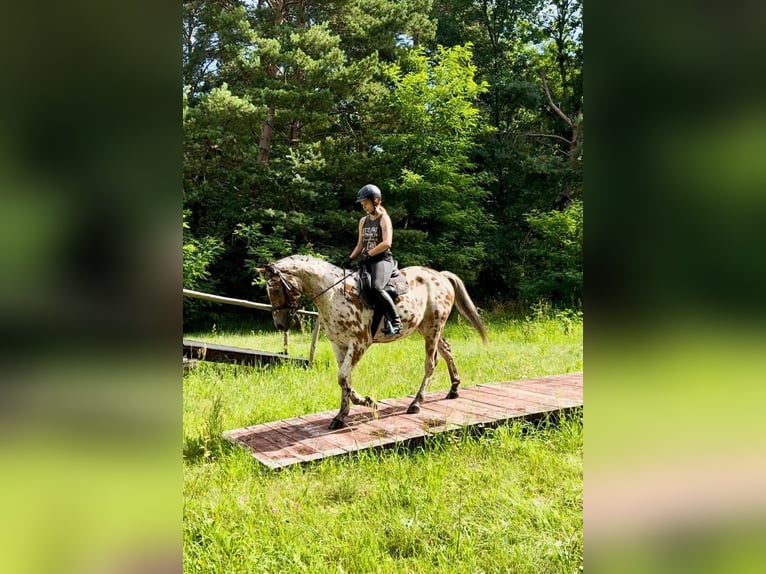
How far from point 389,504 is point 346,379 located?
141 centimetres

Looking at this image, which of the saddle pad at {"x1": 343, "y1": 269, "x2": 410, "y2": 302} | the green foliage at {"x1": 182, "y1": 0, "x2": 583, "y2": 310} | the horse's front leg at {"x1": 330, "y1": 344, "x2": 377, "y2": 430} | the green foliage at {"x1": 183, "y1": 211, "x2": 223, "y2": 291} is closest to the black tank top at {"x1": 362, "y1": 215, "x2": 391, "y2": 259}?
the saddle pad at {"x1": 343, "y1": 269, "x2": 410, "y2": 302}

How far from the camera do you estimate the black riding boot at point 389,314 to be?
4625mm

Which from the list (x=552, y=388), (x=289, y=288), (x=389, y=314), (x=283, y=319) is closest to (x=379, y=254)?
(x=389, y=314)

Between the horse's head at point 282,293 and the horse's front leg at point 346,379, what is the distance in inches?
21.2

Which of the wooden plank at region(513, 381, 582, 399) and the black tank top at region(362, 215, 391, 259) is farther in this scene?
the wooden plank at region(513, 381, 582, 399)

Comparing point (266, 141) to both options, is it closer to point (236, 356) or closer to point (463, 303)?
point (236, 356)

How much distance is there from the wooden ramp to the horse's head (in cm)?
89

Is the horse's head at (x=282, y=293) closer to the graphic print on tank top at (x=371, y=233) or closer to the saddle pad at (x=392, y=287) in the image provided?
the saddle pad at (x=392, y=287)

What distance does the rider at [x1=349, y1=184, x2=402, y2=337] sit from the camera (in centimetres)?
462

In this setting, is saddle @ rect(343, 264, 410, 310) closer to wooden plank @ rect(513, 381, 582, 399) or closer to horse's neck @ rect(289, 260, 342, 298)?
horse's neck @ rect(289, 260, 342, 298)

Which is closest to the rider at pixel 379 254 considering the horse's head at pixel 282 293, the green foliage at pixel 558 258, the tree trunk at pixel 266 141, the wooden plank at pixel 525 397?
the horse's head at pixel 282 293
